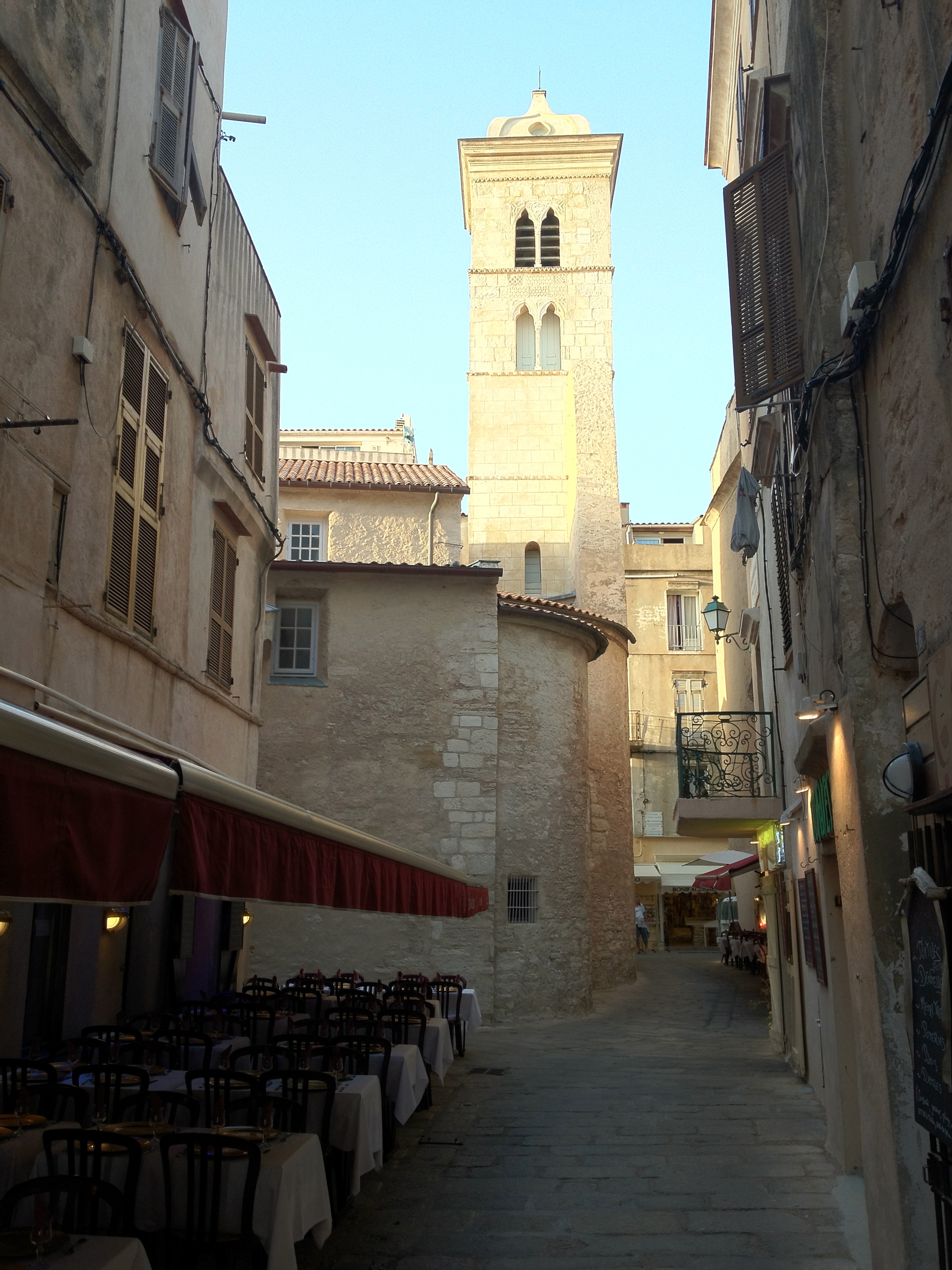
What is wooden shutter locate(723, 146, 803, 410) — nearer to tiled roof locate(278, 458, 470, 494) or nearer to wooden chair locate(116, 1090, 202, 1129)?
wooden chair locate(116, 1090, 202, 1129)

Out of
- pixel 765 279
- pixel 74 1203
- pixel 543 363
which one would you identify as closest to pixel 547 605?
pixel 765 279

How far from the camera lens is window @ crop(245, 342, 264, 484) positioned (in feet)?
43.2

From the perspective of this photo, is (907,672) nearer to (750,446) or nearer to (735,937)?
(750,446)

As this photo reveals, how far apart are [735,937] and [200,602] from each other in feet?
62.7

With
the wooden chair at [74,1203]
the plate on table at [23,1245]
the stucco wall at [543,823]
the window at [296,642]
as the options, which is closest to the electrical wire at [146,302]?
the window at [296,642]

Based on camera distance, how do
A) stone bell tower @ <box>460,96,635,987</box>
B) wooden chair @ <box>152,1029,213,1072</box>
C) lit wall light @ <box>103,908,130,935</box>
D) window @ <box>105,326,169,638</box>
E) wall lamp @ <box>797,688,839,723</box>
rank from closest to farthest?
wall lamp @ <box>797,688,839,723</box> < wooden chair @ <box>152,1029,213,1072</box> < window @ <box>105,326,169,638</box> < lit wall light @ <box>103,908,130,935</box> < stone bell tower @ <box>460,96,635,987</box>

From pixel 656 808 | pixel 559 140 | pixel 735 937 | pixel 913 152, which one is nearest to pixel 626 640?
pixel 735 937

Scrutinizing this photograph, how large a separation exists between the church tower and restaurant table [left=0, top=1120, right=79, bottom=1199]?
80.5 ft

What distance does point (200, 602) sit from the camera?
36.7 feet

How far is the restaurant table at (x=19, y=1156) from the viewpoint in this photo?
17.5ft

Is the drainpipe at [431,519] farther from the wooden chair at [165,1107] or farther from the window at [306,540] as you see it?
the wooden chair at [165,1107]

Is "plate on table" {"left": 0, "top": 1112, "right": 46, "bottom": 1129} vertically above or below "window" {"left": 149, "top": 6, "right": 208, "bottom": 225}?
below

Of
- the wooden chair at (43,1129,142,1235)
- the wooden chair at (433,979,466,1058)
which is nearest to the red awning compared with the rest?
the wooden chair at (43,1129,142,1235)

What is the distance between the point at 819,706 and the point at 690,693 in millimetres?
31396
